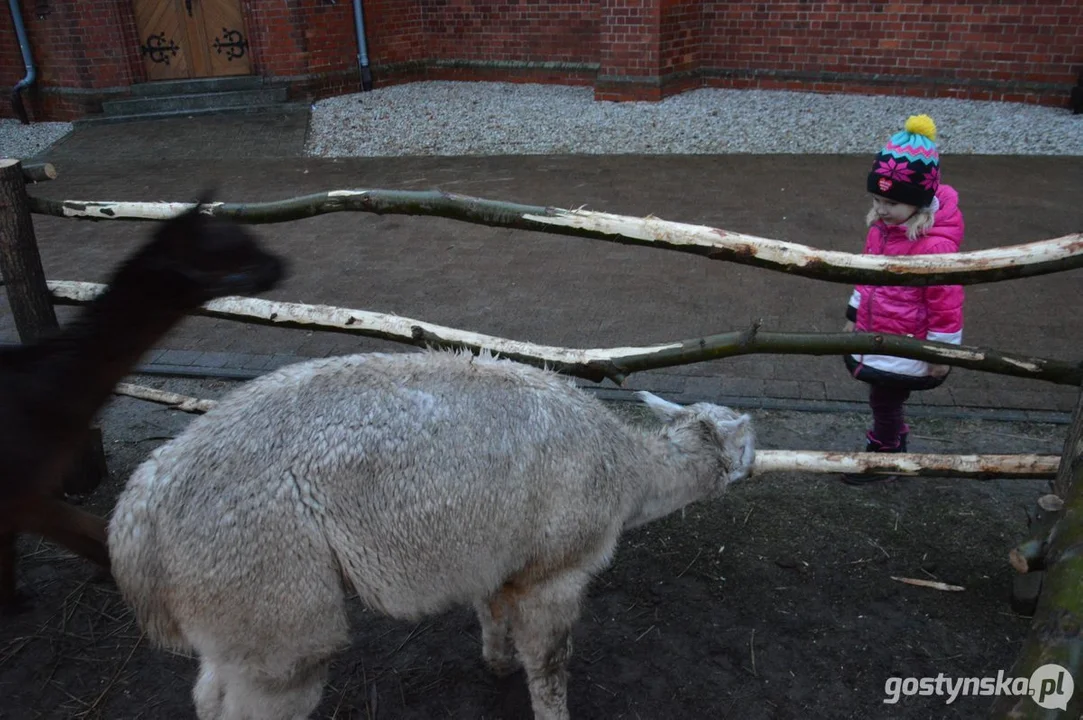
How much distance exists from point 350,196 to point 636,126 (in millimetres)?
8596

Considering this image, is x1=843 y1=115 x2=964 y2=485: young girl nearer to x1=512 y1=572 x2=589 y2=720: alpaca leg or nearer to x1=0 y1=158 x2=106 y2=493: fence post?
x1=512 y1=572 x2=589 y2=720: alpaca leg

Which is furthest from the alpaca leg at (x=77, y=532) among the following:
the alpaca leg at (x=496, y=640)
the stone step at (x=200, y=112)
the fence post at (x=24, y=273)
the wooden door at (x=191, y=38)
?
the wooden door at (x=191, y=38)

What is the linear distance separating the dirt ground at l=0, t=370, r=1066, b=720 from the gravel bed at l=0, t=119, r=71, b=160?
33.3 feet

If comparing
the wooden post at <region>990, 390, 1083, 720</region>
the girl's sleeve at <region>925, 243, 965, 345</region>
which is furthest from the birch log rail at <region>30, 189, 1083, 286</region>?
the wooden post at <region>990, 390, 1083, 720</region>

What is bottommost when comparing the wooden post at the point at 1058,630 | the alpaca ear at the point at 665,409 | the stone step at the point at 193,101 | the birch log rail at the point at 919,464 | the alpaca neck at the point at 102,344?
the birch log rail at the point at 919,464

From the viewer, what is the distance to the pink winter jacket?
4168 millimetres

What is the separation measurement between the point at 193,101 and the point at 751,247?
40.8 feet

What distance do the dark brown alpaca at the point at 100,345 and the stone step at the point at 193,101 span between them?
12.6 metres

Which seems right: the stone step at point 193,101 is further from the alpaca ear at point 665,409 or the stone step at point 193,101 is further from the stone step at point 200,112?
the alpaca ear at point 665,409

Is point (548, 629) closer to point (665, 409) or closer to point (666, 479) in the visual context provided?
point (666, 479)

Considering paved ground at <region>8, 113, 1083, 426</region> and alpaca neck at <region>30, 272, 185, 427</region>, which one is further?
paved ground at <region>8, 113, 1083, 426</region>

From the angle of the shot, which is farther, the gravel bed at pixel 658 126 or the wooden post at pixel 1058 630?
the gravel bed at pixel 658 126

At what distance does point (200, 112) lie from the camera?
13453 mm

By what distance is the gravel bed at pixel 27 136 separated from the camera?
12414 mm
